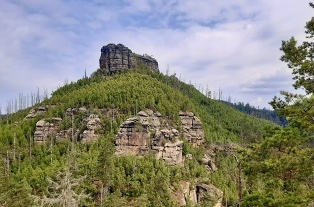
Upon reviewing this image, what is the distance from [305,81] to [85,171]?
5637 cm

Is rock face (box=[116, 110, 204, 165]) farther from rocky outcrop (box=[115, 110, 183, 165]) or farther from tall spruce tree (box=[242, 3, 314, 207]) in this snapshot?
A: tall spruce tree (box=[242, 3, 314, 207])

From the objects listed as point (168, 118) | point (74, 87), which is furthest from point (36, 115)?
point (168, 118)

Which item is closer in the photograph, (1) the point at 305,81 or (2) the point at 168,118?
(1) the point at 305,81

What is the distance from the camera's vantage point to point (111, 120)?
86938mm

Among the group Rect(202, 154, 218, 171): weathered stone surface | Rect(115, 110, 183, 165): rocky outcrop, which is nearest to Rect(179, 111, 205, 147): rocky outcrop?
Rect(202, 154, 218, 171): weathered stone surface

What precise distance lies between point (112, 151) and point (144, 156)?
20143 millimetres

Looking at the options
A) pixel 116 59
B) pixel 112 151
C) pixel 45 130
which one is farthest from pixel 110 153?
pixel 116 59

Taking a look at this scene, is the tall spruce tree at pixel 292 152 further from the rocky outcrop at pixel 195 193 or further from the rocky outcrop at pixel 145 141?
the rocky outcrop at pixel 145 141

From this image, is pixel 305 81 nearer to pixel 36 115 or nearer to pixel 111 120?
pixel 111 120

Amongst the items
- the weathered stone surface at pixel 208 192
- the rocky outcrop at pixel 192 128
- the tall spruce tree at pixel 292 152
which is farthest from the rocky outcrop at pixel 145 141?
the tall spruce tree at pixel 292 152

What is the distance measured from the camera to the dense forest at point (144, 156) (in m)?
15.3

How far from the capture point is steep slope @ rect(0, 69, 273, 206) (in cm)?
6094

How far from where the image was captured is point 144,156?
7869 centimetres

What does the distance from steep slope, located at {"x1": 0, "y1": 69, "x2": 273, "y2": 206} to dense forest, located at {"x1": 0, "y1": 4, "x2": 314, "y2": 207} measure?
0.82 feet
